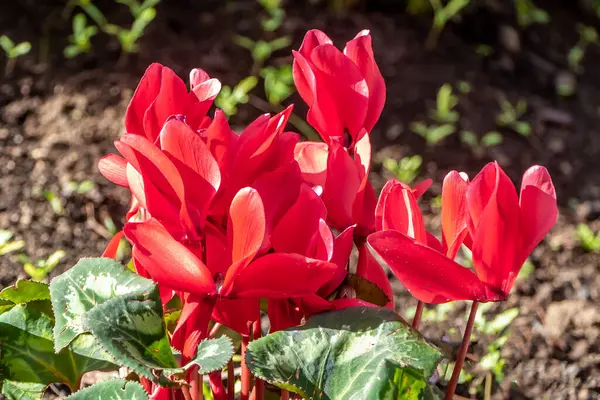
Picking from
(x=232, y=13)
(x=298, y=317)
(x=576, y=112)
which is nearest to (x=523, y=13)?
(x=576, y=112)

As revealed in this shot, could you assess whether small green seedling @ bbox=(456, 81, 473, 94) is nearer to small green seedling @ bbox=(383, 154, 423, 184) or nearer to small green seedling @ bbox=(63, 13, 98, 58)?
small green seedling @ bbox=(383, 154, 423, 184)

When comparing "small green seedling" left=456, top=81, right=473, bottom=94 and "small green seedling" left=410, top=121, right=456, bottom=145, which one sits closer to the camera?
"small green seedling" left=410, top=121, right=456, bottom=145

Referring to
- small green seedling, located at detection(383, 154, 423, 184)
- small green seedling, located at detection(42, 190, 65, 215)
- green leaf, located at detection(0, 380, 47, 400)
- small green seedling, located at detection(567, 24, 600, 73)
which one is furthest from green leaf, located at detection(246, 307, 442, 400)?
small green seedling, located at detection(567, 24, 600, 73)

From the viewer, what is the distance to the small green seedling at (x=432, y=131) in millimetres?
2582

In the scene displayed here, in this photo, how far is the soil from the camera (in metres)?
1.89

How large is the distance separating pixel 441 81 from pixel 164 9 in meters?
1.00

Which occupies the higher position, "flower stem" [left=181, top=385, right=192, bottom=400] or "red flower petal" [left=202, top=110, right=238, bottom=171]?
"red flower petal" [left=202, top=110, right=238, bottom=171]

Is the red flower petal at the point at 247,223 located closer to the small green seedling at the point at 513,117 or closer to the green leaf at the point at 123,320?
the green leaf at the point at 123,320

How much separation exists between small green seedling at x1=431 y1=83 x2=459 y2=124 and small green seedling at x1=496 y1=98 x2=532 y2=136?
0.15 meters

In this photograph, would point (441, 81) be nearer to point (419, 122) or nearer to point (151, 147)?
point (419, 122)

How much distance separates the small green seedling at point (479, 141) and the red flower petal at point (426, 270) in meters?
1.80

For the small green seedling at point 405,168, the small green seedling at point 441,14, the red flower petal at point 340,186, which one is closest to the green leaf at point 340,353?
the red flower petal at point 340,186

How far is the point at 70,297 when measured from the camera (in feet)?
2.93

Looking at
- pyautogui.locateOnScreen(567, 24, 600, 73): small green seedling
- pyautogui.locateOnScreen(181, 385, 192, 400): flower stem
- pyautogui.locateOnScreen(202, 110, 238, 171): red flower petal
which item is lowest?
pyautogui.locateOnScreen(567, 24, 600, 73): small green seedling
